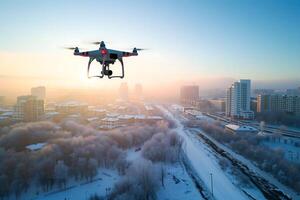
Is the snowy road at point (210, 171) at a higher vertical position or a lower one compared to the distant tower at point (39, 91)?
lower

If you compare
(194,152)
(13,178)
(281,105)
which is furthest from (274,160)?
(281,105)

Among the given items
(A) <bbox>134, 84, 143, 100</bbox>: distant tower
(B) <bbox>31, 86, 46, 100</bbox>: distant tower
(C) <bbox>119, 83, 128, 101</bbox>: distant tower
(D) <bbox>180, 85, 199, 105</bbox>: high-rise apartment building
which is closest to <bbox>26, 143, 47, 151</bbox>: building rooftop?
(B) <bbox>31, 86, 46, 100</bbox>: distant tower

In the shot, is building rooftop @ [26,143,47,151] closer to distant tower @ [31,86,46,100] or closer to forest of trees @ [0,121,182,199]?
forest of trees @ [0,121,182,199]

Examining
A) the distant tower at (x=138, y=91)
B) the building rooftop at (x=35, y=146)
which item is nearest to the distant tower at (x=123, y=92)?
the distant tower at (x=138, y=91)

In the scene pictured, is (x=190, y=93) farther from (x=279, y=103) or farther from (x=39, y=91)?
(x=39, y=91)

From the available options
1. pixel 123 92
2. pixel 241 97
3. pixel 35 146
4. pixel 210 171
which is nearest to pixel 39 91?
pixel 123 92

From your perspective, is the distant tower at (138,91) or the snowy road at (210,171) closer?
the snowy road at (210,171)

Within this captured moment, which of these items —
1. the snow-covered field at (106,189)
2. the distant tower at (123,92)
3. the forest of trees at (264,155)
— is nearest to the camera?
the snow-covered field at (106,189)

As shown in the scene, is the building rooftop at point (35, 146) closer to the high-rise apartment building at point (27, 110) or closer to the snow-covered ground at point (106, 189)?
the snow-covered ground at point (106, 189)
